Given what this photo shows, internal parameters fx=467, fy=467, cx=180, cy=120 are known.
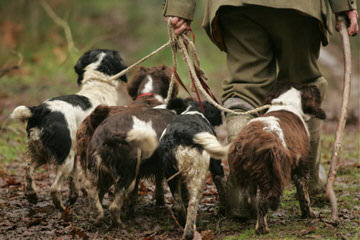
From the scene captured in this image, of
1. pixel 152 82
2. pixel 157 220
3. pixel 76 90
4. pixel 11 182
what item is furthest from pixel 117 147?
pixel 76 90

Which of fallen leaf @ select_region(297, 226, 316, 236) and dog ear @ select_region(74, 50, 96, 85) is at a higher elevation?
dog ear @ select_region(74, 50, 96, 85)

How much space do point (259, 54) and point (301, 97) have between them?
1.95 feet

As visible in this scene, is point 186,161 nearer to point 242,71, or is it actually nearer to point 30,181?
point 242,71

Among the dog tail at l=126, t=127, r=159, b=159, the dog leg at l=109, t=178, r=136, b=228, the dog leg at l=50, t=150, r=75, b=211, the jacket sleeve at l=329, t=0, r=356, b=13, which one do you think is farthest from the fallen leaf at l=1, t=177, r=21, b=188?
the jacket sleeve at l=329, t=0, r=356, b=13

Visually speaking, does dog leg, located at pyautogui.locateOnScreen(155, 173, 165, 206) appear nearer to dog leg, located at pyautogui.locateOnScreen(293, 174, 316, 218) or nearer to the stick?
dog leg, located at pyautogui.locateOnScreen(293, 174, 316, 218)

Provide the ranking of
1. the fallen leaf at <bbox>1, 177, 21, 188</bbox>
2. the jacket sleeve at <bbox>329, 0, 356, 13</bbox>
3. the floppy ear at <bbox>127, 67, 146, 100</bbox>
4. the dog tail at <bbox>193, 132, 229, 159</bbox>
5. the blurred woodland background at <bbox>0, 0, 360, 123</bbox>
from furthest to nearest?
1. the blurred woodland background at <bbox>0, 0, 360, 123</bbox>
2. the floppy ear at <bbox>127, 67, 146, 100</bbox>
3. the fallen leaf at <bbox>1, 177, 21, 188</bbox>
4. the jacket sleeve at <bbox>329, 0, 356, 13</bbox>
5. the dog tail at <bbox>193, 132, 229, 159</bbox>

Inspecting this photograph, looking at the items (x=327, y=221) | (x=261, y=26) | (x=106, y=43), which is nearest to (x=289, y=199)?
(x=327, y=221)

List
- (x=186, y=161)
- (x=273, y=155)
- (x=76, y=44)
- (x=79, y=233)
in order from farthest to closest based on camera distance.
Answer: (x=76, y=44) < (x=79, y=233) < (x=186, y=161) < (x=273, y=155)

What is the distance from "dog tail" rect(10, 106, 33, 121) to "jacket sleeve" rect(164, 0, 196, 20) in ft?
5.71

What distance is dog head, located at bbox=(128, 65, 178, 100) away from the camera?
610cm

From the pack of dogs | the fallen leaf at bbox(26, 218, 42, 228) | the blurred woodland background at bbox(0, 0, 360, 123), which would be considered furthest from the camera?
the blurred woodland background at bbox(0, 0, 360, 123)

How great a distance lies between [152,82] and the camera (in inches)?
241

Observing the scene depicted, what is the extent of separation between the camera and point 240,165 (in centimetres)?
398

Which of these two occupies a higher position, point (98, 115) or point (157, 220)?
point (98, 115)
